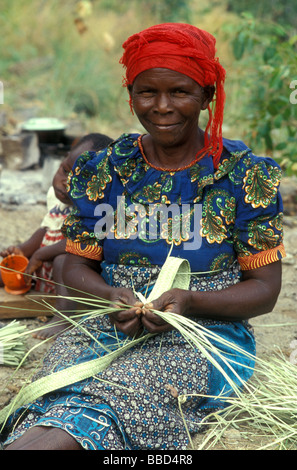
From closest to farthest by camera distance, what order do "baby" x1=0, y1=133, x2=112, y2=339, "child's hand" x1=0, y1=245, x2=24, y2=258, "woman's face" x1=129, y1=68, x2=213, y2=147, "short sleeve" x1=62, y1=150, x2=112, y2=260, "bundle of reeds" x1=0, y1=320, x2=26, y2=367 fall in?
"woman's face" x1=129, y1=68, x2=213, y2=147, "short sleeve" x1=62, y1=150, x2=112, y2=260, "bundle of reeds" x1=0, y1=320, x2=26, y2=367, "baby" x1=0, y1=133, x2=112, y2=339, "child's hand" x1=0, y1=245, x2=24, y2=258

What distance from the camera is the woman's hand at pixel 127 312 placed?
2.14 m

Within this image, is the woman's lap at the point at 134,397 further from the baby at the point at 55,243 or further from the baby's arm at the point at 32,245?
the baby's arm at the point at 32,245

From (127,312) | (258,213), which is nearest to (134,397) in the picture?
(127,312)

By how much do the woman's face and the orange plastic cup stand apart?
152cm

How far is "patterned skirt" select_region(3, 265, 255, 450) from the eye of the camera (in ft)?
6.44

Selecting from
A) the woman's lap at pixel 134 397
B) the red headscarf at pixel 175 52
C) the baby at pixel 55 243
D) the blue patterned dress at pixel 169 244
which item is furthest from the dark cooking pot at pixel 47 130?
the woman's lap at pixel 134 397

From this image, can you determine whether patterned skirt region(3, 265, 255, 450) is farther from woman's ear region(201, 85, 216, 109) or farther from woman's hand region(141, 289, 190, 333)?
woman's ear region(201, 85, 216, 109)

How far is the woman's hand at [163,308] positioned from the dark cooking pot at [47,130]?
4280 millimetres

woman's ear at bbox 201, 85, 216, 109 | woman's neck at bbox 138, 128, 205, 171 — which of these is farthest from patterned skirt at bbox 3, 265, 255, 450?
woman's ear at bbox 201, 85, 216, 109

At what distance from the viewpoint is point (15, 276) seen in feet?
11.5

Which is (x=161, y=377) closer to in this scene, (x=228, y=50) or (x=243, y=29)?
(x=243, y=29)

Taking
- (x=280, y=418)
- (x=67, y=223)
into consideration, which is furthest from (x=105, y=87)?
(x=280, y=418)

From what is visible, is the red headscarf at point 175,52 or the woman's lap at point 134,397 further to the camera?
the red headscarf at point 175,52

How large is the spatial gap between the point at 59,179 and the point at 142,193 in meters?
1.16
